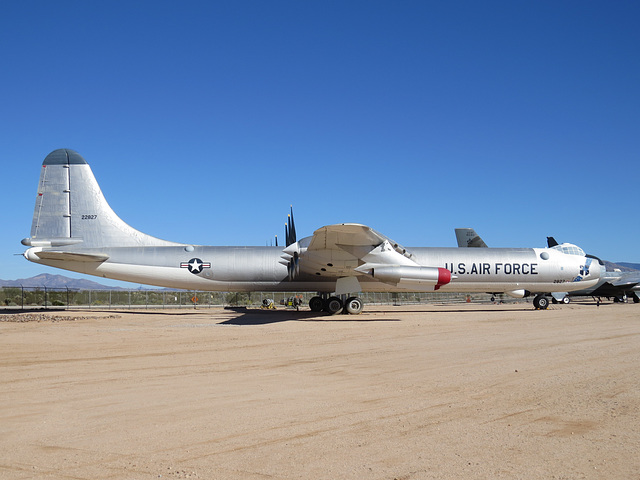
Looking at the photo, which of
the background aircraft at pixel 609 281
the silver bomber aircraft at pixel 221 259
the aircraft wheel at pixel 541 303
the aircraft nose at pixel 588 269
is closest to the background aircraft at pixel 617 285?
the background aircraft at pixel 609 281

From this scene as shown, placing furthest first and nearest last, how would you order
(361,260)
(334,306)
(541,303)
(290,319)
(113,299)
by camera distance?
(113,299) → (541,303) → (334,306) → (361,260) → (290,319)

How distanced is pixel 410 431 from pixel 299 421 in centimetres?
113

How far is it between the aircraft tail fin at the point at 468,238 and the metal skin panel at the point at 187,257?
14.0 m

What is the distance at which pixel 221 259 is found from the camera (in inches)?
953

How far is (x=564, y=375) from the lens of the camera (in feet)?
25.6

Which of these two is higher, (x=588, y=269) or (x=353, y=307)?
(x=588, y=269)

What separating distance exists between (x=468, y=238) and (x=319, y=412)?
36.8 m

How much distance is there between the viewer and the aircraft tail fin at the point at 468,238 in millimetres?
39853

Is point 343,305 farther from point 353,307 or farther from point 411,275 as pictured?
point 411,275

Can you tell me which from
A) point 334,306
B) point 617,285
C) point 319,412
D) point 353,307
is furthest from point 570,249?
point 319,412

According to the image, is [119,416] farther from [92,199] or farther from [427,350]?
[92,199]

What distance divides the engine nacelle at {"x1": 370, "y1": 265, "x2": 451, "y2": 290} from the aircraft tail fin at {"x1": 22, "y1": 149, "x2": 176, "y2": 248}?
39.3 ft

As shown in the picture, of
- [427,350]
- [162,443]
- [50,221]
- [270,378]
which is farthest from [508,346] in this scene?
[50,221]

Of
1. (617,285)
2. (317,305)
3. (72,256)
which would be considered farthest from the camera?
(617,285)
